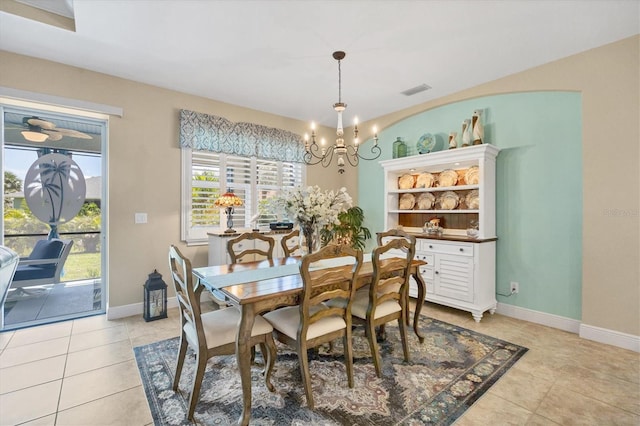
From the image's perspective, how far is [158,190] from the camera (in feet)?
12.3

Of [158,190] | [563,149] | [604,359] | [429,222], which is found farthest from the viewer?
[429,222]

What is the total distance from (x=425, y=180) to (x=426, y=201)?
321 mm

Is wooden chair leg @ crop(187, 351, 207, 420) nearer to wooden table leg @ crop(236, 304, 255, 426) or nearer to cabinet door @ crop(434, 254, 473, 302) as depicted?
→ wooden table leg @ crop(236, 304, 255, 426)

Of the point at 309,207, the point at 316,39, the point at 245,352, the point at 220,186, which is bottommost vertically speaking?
the point at 245,352

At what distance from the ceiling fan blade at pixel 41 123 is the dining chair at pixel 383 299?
4.07m

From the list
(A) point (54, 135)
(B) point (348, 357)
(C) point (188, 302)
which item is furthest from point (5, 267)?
(A) point (54, 135)

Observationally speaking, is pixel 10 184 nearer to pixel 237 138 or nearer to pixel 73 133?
pixel 73 133

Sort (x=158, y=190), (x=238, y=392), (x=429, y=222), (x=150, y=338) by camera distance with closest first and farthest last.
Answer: (x=238, y=392) < (x=150, y=338) < (x=158, y=190) < (x=429, y=222)

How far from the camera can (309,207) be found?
246 centimetres

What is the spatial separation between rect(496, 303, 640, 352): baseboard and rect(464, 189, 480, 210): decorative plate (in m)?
1.30

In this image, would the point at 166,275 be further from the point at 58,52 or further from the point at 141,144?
the point at 58,52

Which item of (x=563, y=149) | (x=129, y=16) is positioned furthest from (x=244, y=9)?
(x=563, y=149)

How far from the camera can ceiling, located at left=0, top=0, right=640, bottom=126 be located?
2.32m

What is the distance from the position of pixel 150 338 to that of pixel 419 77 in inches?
167
